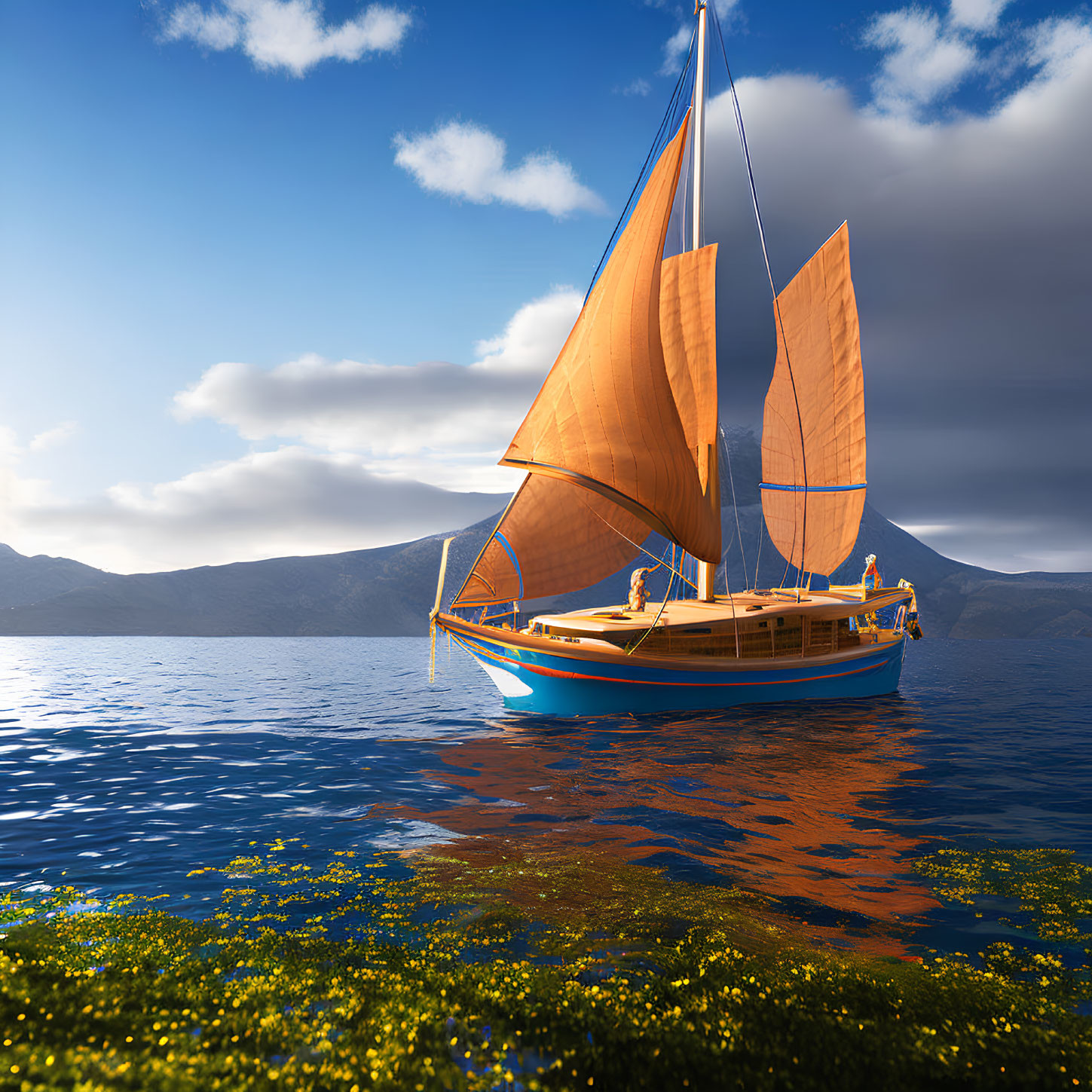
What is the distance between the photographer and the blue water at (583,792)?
8.37m

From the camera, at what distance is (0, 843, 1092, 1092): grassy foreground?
4.40m

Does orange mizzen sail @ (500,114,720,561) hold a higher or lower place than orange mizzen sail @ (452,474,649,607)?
higher

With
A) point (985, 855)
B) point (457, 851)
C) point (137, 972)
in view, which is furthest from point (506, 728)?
point (137, 972)

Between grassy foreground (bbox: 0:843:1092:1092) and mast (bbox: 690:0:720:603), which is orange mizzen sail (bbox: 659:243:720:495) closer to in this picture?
mast (bbox: 690:0:720:603)

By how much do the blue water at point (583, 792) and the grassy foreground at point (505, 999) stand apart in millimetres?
921

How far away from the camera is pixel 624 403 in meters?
19.2

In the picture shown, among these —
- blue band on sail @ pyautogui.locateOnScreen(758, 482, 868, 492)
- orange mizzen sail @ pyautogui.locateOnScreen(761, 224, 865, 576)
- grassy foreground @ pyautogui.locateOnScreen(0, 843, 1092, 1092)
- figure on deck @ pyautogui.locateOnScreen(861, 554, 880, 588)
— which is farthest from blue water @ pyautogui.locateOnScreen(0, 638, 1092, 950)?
blue band on sail @ pyautogui.locateOnScreen(758, 482, 868, 492)

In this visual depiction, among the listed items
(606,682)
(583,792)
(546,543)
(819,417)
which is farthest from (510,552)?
(819,417)

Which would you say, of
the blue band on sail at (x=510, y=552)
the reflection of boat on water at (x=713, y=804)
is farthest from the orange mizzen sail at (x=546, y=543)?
the reflection of boat on water at (x=713, y=804)

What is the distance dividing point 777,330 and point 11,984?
1452 inches

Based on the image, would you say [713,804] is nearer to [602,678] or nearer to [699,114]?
[602,678]

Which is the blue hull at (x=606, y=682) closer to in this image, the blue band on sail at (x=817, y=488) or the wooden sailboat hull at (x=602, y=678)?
the wooden sailboat hull at (x=602, y=678)

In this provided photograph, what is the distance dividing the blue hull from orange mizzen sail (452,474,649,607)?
218cm

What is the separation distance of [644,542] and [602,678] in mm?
6526
